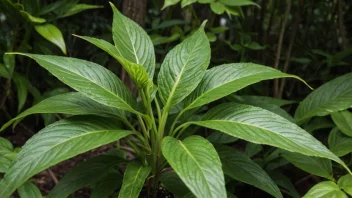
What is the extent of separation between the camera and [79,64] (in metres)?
1.18

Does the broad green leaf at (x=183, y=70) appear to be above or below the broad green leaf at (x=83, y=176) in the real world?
above

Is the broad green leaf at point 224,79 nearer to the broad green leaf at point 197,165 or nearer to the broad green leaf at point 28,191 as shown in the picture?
the broad green leaf at point 197,165

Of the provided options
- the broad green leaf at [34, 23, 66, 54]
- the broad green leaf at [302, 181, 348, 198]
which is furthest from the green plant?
the broad green leaf at [34, 23, 66, 54]

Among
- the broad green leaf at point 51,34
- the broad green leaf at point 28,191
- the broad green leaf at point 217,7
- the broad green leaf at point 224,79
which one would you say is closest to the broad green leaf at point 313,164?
the broad green leaf at point 224,79

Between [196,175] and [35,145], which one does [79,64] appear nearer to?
[35,145]

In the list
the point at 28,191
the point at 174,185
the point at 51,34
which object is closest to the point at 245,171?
the point at 174,185

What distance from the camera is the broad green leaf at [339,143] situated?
1.33m

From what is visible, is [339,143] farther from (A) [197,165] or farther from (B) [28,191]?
(B) [28,191]

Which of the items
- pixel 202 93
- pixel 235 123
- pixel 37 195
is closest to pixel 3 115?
pixel 37 195

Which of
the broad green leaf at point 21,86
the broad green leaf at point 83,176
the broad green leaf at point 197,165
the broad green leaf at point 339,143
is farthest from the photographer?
the broad green leaf at point 21,86

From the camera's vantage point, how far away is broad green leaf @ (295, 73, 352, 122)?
1450 millimetres

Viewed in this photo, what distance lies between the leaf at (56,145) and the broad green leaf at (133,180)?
A: 0.38ft

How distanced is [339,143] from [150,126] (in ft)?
2.16

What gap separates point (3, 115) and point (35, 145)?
114 centimetres
